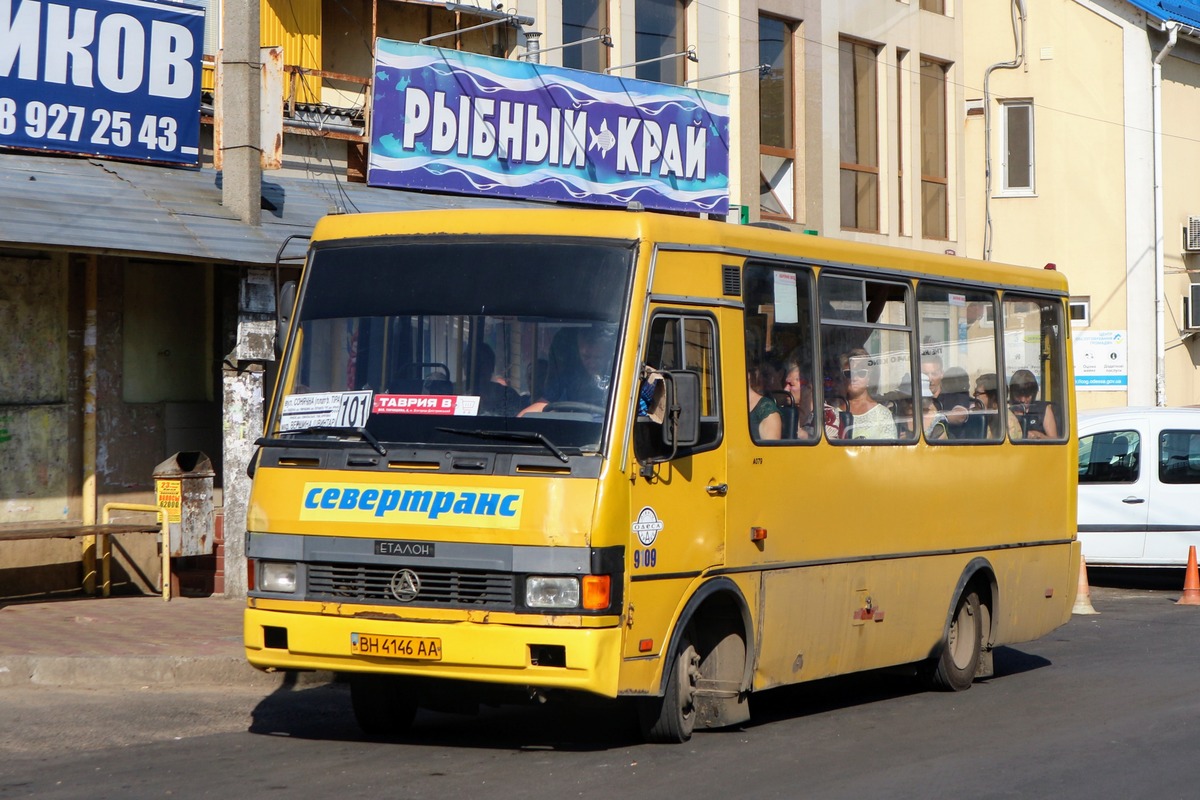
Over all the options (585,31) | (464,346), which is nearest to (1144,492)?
(585,31)

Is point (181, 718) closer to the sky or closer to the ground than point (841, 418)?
closer to the ground

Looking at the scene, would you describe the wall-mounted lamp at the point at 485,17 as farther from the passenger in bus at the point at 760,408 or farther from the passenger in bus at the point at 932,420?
the passenger in bus at the point at 760,408

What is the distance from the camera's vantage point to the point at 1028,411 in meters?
12.4

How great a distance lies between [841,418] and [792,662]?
1.53 m

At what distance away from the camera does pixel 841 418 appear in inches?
398

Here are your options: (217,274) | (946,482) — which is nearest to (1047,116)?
(217,274)

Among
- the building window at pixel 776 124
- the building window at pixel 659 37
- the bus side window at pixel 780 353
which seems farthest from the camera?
the building window at pixel 776 124

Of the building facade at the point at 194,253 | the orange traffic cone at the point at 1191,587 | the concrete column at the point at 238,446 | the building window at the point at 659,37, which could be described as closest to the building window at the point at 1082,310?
the building window at the point at 659,37

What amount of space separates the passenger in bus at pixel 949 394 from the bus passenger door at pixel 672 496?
267 cm

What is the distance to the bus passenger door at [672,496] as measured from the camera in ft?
27.0

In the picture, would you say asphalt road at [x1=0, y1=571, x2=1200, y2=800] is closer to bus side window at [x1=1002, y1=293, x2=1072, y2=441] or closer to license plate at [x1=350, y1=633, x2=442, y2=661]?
license plate at [x1=350, y1=633, x2=442, y2=661]

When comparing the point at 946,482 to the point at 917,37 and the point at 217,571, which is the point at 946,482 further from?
the point at 917,37

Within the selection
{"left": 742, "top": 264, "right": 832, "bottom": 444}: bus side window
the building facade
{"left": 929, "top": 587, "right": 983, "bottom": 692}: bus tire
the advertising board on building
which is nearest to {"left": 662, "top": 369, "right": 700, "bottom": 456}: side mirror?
{"left": 742, "top": 264, "right": 832, "bottom": 444}: bus side window

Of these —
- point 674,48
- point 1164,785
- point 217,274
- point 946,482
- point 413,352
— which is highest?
point 674,48
